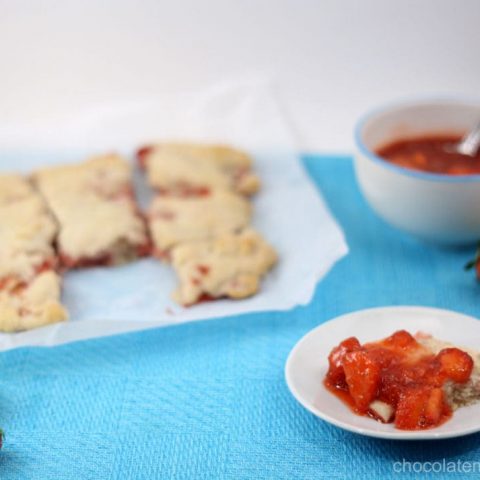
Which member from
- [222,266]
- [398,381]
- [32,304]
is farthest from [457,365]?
[32,304]

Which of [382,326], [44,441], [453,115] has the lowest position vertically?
[44,441]

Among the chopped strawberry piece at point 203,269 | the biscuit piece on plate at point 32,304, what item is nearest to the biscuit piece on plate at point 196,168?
the chopped strawberry piece at point 203,269

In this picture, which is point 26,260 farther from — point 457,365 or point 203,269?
point 457,365

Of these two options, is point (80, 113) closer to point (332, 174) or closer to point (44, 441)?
point (332, 174)

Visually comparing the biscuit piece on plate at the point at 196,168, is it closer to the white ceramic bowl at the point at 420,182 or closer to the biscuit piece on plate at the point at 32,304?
the white ceramic bowl at the point at 420,182

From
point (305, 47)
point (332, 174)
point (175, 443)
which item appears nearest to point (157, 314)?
point (175, 443)

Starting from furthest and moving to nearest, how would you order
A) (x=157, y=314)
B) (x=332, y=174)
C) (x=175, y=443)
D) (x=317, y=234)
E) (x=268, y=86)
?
1. (x=268, y=86)
2. (x=332, y=174)
3. (x=317, y=234)
4. (x=157, y=314)
5. (x=175, y=443)
